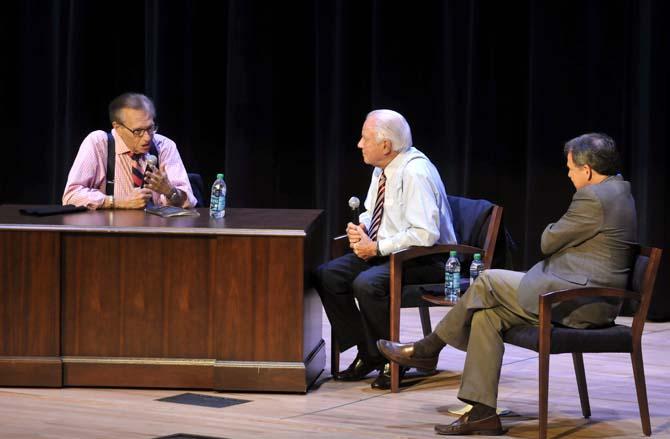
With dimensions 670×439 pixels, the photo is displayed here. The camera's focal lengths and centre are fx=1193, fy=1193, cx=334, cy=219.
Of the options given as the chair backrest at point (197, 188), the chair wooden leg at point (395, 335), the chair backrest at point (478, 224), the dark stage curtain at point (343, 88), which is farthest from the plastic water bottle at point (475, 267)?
the dark stage curtain at point (343, 88)

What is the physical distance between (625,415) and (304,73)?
3.68 metres

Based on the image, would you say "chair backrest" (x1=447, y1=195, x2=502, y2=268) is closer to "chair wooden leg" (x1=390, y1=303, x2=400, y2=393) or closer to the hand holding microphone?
"chair wooden leg" (x1=390, y1=303, x2=400, y2=393)

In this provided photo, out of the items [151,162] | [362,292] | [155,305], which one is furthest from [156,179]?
[362,292]

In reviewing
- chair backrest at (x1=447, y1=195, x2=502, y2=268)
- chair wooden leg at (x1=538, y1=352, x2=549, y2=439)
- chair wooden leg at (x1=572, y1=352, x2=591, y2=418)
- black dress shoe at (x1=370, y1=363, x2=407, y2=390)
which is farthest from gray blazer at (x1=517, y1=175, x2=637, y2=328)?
black dress shoe at (x1=370, y1=363, x2=407, y2=390)

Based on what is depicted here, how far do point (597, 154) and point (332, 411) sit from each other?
1371 mm

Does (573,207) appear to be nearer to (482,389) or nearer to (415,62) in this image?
(482,389)

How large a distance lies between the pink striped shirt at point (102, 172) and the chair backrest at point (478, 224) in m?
1.31

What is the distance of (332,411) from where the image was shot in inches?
177

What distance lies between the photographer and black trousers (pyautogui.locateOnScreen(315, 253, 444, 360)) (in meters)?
4.94

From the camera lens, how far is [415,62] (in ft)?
23.7

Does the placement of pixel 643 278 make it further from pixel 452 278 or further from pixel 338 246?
pixel 338 246

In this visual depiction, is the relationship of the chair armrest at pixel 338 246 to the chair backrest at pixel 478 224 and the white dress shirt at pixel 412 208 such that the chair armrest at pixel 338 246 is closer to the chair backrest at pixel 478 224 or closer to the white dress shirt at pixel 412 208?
the white dress shirt at pixel 412 208

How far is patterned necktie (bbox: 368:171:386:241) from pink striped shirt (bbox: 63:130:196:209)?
3.20 feet

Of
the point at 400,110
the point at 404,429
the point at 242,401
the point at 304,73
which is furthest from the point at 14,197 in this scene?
the point at 404,429
